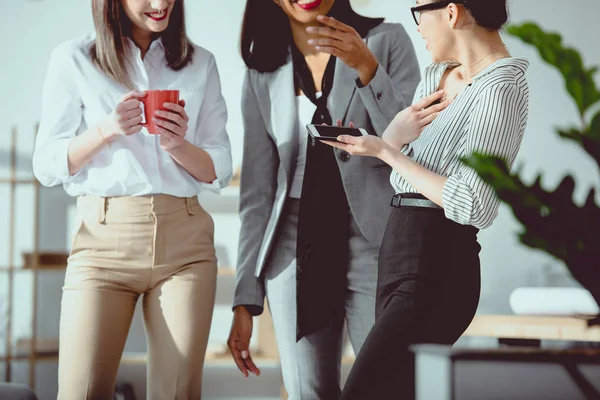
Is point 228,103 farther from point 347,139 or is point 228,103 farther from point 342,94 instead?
point 347,139

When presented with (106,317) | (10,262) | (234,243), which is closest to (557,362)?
(106,317)

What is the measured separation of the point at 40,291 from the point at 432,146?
105 inches

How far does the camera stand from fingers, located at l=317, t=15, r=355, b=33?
1753 mm

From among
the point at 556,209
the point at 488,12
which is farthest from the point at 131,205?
the point at 556,209

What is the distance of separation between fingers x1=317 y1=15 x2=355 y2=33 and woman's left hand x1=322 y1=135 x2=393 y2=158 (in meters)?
0.33

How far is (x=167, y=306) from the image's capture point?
1749 mm

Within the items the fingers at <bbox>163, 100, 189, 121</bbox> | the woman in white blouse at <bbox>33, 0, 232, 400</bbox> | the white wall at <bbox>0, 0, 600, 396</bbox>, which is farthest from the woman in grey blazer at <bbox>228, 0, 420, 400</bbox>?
the white wall at <bbox>0, 0, 600, 396</bbox>

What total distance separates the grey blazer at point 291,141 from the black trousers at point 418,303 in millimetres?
277

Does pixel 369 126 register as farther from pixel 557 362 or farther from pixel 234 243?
pixel 234 243

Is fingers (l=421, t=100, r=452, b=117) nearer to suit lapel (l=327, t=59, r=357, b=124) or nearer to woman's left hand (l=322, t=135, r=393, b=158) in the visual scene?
woman's left hand (l=322, t=135, r=393, b=158)

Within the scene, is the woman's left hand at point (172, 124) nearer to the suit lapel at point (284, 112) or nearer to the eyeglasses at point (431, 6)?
the suit lapel at point (284, 112)

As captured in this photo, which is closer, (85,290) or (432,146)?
(432,146)

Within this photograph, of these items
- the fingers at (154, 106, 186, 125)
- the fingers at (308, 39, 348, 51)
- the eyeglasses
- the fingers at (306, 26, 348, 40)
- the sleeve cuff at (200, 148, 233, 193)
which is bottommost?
the sleeve cuff at (200, 148, 233, 193)

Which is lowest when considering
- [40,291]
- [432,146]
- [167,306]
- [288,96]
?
[40,291]
